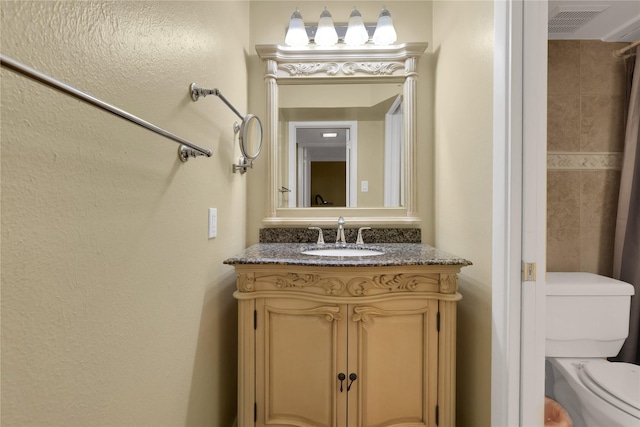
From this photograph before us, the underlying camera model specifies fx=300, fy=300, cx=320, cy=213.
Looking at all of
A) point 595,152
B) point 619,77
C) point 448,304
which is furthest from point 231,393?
point 619,77

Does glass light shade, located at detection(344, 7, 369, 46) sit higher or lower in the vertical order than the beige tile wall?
higher

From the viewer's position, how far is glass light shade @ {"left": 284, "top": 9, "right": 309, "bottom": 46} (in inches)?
65.0

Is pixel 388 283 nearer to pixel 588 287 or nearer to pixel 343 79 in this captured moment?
pixel 588 287

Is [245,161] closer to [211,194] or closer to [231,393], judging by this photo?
[211,194]

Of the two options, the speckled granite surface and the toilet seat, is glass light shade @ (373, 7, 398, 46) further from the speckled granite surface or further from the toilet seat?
the toilet seat

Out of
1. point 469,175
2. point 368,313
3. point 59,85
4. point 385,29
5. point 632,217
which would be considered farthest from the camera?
point 385,29

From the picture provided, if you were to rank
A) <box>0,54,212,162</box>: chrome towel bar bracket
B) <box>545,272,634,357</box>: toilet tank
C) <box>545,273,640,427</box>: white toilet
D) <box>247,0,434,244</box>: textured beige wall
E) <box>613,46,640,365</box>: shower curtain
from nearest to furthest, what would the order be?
<box>0,54,212,162</box>: chrome towel bar bracket
<box>545,273,640,427</box>: white toilet
<box>545,272,634,357</box>: toilet tank
<box>613,46,640,365</box>: shower curtain
<box>247,0,434,244</box>: textured beige wall

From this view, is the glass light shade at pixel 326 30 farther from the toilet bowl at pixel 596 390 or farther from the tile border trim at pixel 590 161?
the toilet bowl at pixel 596 390

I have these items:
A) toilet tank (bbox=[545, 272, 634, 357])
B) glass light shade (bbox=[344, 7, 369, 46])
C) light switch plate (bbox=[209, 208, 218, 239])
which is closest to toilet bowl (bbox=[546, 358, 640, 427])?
toilet tank (bbox=[545, 272, 634, 357])

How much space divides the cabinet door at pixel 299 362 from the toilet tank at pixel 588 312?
3.39 ft

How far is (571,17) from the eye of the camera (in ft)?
4.70

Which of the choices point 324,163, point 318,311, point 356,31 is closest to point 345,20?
point 356,31

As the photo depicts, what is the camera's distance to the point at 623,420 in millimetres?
1081

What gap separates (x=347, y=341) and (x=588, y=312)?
115 cm
